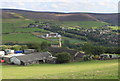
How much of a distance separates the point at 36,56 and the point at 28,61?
458 centimetres

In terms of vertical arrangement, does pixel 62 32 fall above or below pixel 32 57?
below

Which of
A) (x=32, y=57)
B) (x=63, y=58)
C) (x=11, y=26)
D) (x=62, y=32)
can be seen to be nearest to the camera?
(x=63, y=58)

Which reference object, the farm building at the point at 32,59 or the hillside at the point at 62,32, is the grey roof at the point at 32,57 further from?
the hillside at the point at 62,32

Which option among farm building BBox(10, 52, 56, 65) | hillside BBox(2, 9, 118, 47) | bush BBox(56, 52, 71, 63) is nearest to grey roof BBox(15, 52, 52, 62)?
farm building BBox(10, 52, 56, 65)

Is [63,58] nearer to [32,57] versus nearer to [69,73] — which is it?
[32,57]

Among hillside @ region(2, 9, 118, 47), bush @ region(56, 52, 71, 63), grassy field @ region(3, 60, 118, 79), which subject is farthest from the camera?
hillside @ region(2, 9, 118, 47)

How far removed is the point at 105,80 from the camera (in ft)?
47.8

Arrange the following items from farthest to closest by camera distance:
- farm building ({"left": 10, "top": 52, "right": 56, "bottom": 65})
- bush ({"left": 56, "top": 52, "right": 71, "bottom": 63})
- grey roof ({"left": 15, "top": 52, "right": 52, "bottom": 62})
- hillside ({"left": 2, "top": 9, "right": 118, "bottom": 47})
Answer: hillside ({"left": 2, "top": 9, "right": 118, "bottom": 47}) → grey roof ({"left": 15, "top": 52, "right": 52, "bottom": 62}) → farm building ({"left": 10, "top": 52, "right": 56, "bottom": 65}) → bush ({"left": 56, "top": 52, "right": 71, "bottom": 63})

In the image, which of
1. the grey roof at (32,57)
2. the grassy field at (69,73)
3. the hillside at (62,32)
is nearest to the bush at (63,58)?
the grey roof at (32,57)

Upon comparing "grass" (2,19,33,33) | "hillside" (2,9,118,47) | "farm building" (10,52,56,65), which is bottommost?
"hillside" (2,9,118,47)

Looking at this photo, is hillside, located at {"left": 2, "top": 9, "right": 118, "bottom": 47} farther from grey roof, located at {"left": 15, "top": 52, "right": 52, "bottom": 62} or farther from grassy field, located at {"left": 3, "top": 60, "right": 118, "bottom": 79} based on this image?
grassy field, located at {"left": 3, "top": 60, "right": 118, "bottom": 79}

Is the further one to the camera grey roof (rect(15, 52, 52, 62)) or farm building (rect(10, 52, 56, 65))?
grey roof (rect(15, 52, 52, 62))

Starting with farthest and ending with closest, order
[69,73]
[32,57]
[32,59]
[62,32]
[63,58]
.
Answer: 1. [62,32]
2. [32,57]
3. [32,59]
4. [63,58]
5. [69,73]

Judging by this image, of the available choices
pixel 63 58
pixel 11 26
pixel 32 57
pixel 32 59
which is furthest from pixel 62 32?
pixel 63 58
